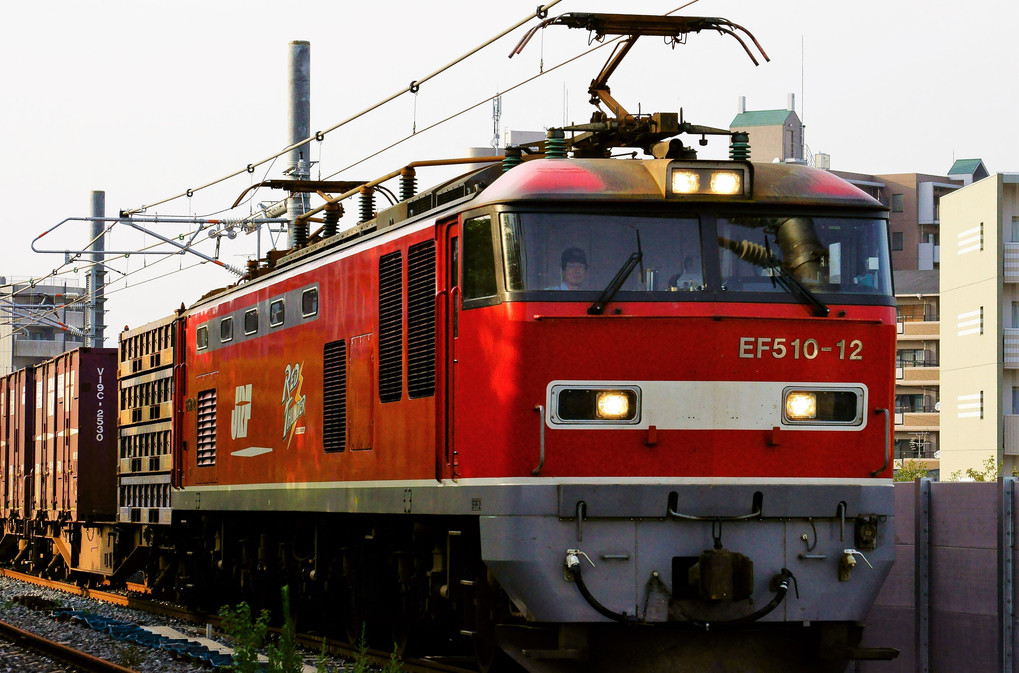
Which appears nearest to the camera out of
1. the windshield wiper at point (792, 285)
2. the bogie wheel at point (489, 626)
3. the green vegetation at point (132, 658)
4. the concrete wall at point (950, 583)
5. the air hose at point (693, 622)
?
the air hose at point (693, 622)

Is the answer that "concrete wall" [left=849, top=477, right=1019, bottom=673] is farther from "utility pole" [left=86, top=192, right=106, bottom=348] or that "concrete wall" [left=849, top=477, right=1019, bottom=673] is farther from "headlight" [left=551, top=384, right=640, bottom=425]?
"utility pole" [left=86, top=192, right=106, bottom=348]

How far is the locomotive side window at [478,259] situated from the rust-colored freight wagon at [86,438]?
16.3 metres

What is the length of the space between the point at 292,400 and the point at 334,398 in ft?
4.31

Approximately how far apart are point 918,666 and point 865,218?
11.5 feet

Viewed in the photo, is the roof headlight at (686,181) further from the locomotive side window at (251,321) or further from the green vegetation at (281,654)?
the locomotive side window at (251,321)

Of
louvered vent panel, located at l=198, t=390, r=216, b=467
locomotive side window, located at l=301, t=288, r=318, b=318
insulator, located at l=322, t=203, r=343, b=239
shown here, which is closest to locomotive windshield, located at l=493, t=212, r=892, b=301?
locomotive side window, located at l=301, t=288, r=318, b=318

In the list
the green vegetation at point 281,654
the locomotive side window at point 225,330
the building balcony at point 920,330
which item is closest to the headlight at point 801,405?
the green vegetation at point 281,654

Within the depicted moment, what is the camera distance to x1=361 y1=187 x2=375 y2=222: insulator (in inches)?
582

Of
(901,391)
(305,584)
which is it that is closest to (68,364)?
(305,584)

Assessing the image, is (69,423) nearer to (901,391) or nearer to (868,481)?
(868,481)

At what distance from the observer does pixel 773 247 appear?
10.9 m

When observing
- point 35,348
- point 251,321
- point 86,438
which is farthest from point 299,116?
point 35,348

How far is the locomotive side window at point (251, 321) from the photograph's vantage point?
657 inches

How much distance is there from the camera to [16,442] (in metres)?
32.5
